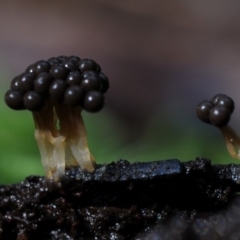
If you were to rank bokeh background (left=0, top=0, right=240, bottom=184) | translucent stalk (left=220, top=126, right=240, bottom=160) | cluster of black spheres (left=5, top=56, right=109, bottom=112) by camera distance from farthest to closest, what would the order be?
bokeh background (left=0, top=0, right=240, bottom=184)
translucent stalk (left=220, top=126, right=240, bottom=160)
cluster of black spheres (left=5, top=56, right=109, bottom=112)

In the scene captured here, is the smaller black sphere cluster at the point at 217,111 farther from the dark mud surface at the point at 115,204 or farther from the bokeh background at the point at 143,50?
the bokeh background at the point at 143,50

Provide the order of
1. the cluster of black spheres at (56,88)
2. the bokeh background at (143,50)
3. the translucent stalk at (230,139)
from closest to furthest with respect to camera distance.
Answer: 1. the cluster of black spheres at (56,88)
2. the translucent stalk at (230,139)
3. the bokeh background at (143,50)

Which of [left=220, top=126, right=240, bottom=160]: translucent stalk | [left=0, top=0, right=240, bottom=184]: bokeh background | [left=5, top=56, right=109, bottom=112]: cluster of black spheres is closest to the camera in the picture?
[left=5, top=56, right=109, bottom=112]: cluster of black spheres

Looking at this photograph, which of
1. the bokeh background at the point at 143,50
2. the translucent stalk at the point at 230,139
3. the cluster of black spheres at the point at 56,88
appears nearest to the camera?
the cluster of black spheres at the point at 56,88

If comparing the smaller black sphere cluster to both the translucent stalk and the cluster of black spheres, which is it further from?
the cluster of black spheres

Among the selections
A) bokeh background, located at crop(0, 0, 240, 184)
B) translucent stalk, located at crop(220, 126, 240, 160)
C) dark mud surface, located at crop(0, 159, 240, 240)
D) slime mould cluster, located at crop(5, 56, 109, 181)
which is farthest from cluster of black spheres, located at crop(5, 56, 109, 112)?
bokeh background, located at crop(0, 0, 240, 184)

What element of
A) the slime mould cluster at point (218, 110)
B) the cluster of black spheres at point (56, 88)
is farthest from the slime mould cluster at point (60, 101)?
the slime mould cluster at point (218, 110)
